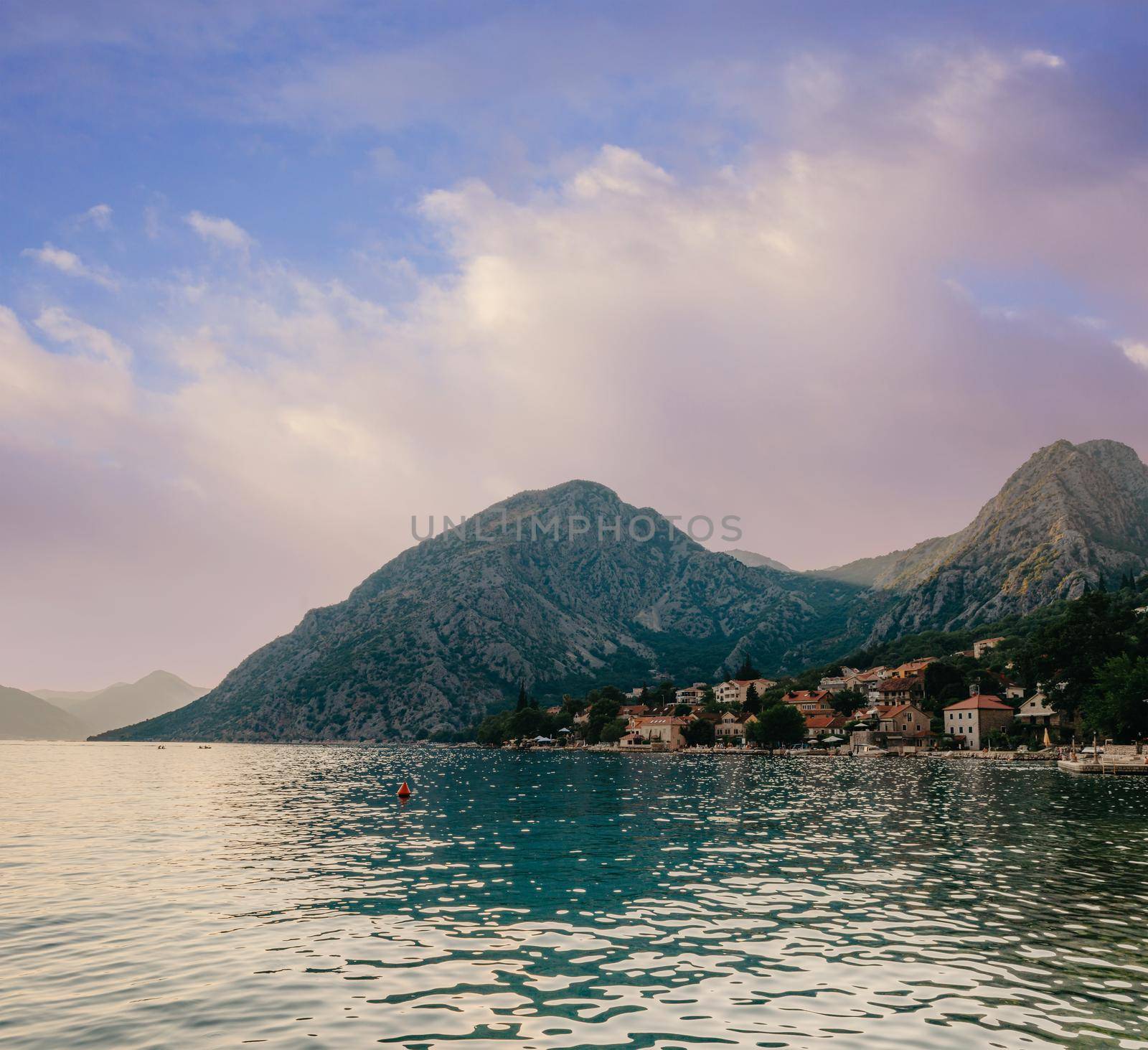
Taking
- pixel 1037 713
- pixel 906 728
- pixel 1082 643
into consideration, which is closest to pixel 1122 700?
pixel 1082 643

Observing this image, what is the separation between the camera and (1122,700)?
114 meters

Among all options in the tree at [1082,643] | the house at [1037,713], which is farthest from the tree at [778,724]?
the tree at [1082,643]

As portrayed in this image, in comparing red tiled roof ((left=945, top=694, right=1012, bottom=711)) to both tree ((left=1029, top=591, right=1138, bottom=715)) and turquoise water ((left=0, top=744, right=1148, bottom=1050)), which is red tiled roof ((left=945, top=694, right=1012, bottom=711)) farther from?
turquoise water ((left=0, top=744, right=1148, bottom=1050))

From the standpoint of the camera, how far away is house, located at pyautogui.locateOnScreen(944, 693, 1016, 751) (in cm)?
17825

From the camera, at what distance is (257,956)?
75.7ft

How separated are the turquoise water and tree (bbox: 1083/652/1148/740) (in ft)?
211

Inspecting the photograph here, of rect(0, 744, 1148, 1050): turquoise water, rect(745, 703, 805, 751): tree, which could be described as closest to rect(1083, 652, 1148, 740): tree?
rect(0, 744, 1148, 1050): turquoise water

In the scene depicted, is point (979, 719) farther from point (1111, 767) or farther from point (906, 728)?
point (1111, 767)

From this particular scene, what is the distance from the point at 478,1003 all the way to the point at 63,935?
15539 mm

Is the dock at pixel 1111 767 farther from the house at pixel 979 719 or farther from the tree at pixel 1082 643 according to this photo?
Answer: the house at pixel 979 719

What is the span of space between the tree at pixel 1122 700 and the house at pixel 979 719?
5306cm

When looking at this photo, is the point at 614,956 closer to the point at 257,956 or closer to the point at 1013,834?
the point at 257,956

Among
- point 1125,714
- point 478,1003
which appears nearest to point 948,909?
point 478,1003

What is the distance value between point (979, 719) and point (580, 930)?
7009 inches
